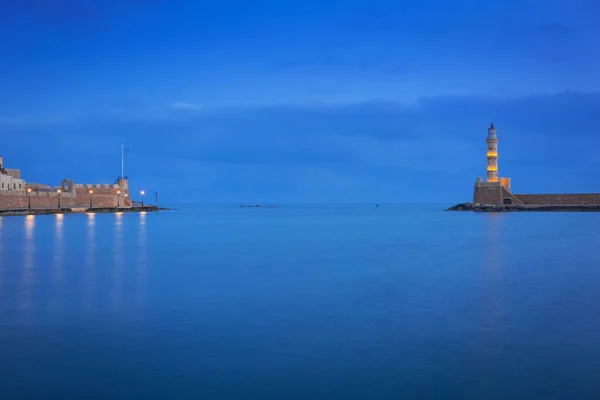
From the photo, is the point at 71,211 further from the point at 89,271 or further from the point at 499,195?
the point at 89,271

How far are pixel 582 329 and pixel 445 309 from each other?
2351mm

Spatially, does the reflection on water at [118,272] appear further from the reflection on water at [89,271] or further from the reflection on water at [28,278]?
the reflection on water at [28,278]

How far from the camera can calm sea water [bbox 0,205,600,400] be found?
5961 mm

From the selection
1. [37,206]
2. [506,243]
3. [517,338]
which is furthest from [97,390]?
[37,206]

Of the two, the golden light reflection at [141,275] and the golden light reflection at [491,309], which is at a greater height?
the golden light reflection at [141,275]

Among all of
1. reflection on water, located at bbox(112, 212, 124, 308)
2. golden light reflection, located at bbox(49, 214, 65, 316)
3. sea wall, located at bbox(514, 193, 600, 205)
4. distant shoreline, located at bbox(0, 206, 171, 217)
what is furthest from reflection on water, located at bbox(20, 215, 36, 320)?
sea wall, located at bbox(514, 193, 600, 205)

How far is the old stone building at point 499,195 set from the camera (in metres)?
62.2

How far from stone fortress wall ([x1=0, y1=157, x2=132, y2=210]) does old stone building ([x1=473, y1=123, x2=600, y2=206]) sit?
4567 cm

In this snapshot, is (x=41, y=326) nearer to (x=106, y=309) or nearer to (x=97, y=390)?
(x=106, y=309)

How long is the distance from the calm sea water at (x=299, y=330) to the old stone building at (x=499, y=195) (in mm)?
46774

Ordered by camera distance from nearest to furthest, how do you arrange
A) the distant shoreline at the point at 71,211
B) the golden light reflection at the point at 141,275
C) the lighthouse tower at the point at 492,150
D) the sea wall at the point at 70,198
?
the golden light reflection at the point at 141,275, the distant shoreline at the point at 71,211, the sea wall at the point at 70,198, the lighthouse tower at the point at 492,150

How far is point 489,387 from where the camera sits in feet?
19.1

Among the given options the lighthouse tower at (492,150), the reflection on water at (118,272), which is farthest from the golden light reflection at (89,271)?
the lighthouse tower at (492,150)

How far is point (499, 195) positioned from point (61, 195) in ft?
168
